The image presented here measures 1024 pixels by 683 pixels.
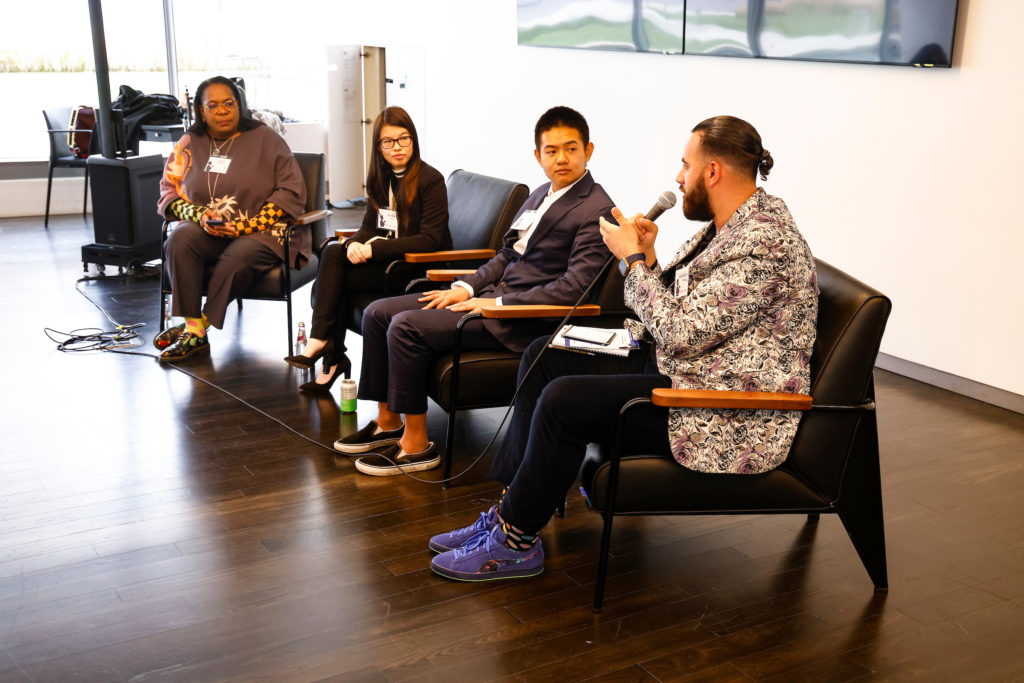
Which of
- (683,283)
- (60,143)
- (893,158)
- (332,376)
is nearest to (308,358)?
(332,376)

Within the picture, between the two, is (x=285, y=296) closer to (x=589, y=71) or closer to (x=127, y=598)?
(x=127, y=598)

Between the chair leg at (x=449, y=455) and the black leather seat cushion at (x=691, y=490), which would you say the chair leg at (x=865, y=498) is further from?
the chair leg at (x=449, y=455)

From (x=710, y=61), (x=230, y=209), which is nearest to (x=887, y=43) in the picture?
(x=710, y=61)

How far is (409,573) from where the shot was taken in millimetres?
2793

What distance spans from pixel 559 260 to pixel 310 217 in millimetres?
1898

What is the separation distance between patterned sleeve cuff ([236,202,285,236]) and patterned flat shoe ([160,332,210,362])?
565mm

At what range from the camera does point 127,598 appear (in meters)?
2.64

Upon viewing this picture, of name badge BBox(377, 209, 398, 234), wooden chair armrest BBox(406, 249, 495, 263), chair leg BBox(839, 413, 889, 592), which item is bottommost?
chair leg BBox(839, 413, 889, 592)

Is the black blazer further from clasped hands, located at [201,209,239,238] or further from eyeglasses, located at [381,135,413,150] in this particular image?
clasped hands, located at [201,209,239,238]

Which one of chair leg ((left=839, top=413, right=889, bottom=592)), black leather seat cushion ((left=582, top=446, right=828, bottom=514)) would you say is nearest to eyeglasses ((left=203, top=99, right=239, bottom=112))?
black leather seat cushion ((left=582, top=446, right=828, bottom=514))

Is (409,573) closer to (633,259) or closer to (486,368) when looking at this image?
(486,368)

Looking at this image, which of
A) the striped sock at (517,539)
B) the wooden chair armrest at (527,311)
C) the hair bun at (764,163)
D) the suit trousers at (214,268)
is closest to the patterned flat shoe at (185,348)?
the suit trousers at (214,268)

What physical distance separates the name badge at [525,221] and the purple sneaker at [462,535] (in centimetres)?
110

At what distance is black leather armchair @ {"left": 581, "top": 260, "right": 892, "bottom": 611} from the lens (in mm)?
2441
